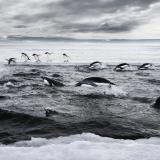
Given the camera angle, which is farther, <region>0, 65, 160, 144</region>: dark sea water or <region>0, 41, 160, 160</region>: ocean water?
<region>0, 65, 160, 144</region>: dark sea water

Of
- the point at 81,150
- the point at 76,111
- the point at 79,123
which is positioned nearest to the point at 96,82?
the point at 76,111

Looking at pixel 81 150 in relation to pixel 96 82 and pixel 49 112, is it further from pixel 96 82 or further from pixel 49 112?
pixel 96 82

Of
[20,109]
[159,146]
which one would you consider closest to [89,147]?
[159,146]

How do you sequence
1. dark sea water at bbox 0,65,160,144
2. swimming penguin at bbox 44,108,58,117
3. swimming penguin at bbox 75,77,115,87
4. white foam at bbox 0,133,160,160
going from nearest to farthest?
white foam at bbox 0,133,160,160 → dark sea water at bbox 0,65,160,144 → swimming penguin at bbox 44,108,58,117 → swimming penguin at bbox 75,77,115,87

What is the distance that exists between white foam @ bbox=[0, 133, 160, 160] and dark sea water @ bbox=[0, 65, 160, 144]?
22.1 inches

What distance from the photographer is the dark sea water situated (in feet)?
22.6

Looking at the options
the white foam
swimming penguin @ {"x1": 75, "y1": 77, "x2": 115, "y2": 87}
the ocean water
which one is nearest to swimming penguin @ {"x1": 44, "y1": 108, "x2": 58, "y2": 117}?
the ocean water

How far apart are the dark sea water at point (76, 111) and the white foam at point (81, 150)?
562 millimetres

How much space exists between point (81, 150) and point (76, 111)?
3330 mm

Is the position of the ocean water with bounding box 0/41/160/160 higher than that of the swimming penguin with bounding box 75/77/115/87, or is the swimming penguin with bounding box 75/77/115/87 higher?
the swimming penguin with bounding box 75/77/115/87

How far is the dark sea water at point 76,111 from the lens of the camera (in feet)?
22.6

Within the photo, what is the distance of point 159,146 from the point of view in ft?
18.1

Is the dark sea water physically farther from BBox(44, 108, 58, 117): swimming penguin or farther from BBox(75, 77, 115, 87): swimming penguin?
BBox(75, 77, 115, 87): swimming penguin

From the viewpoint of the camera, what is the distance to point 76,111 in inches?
338
